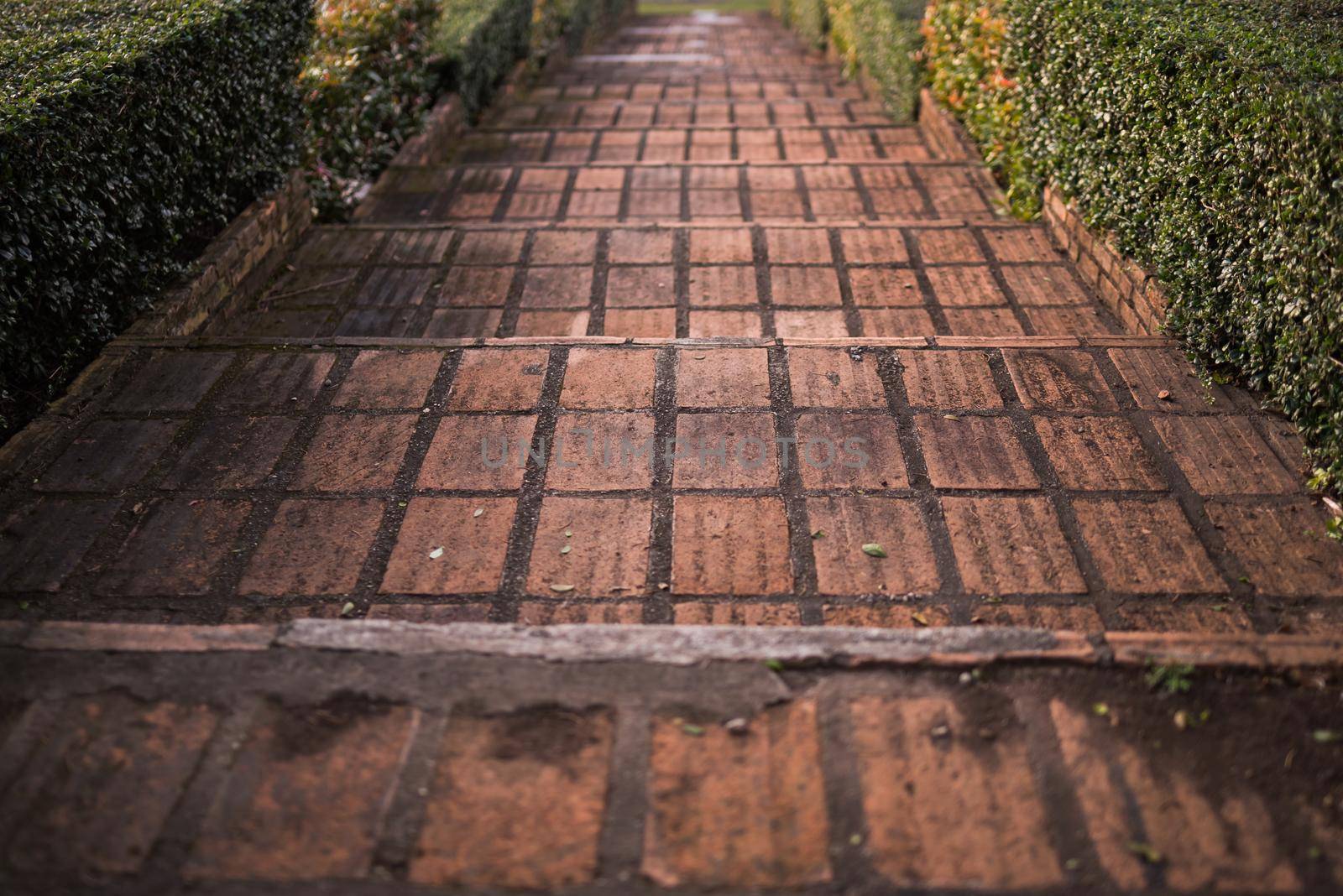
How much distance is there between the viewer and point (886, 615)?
2854 millimetres

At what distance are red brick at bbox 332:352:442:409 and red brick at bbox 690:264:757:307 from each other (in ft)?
4.72

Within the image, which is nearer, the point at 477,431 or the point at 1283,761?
the point at 1283,761

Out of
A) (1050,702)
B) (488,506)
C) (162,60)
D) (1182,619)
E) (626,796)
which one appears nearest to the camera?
(626,796)

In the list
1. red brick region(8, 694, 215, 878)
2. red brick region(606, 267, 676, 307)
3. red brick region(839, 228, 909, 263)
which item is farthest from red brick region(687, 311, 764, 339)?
red brick region(8, 694, 215, 878)

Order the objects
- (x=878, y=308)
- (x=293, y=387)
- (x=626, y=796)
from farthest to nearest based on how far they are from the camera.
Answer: (x=878, y=308), (x=293, y=387), (x=626, y=796)

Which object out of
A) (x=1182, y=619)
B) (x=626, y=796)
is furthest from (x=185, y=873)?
(x=1182, y=619)

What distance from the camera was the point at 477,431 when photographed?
3.68 m

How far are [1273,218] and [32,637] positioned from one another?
422 cm

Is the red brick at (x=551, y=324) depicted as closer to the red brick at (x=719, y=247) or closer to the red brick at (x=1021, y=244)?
the red brick at (x=719, y=247)

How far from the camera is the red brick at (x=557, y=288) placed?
4879 mm

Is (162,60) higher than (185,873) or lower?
higher

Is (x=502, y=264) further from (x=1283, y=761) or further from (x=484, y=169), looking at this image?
(x=1283, y=761)

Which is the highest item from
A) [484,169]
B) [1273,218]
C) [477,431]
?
[1273,218]

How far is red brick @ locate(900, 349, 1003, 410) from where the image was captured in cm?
382
